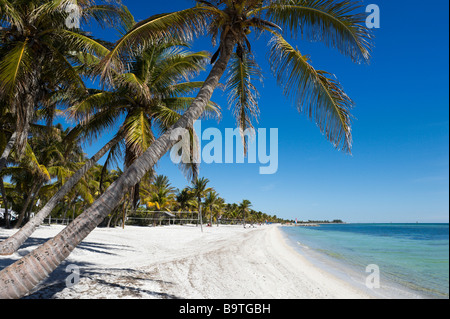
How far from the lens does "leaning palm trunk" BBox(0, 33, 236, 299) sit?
2.88 meters

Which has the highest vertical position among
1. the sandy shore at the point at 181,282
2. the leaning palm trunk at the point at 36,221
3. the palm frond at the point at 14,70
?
the palm frond at the point at 14,70

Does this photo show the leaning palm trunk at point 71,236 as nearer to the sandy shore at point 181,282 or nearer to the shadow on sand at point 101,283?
the shadow on sand at point 101,283

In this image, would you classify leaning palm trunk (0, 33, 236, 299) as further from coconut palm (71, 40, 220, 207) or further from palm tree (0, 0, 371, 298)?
coconut palm (71, 40, 220, 207)

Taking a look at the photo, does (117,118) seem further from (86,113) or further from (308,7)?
(308,7)

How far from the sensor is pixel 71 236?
3330 mm

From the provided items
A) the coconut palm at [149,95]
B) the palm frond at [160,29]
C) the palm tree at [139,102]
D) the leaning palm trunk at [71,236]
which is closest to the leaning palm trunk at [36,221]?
the palm tree at [139,102]

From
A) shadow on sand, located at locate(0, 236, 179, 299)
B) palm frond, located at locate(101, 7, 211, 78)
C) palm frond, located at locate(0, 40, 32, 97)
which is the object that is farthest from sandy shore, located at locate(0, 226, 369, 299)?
palm frond, located at locate(0, 40, 32, 97)

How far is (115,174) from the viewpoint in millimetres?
30406

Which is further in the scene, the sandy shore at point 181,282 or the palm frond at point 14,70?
the palm frond at point 14,70

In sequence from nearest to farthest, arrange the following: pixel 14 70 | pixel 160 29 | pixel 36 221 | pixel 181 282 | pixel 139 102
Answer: pixel 160 29
pixel 14 70
pixel 181 282
pixel 36 221
pixel 139 102

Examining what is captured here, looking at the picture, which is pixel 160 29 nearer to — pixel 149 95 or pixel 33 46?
pixel 149 95

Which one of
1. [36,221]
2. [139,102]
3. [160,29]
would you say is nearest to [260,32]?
[160,29]

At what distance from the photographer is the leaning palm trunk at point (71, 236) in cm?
288
